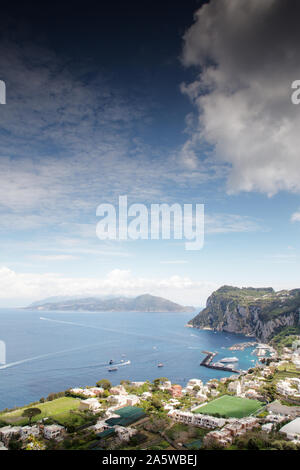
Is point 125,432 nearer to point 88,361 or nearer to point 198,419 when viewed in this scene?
point 198,419

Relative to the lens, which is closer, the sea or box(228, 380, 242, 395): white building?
box(228, 380, 242, 395): white building

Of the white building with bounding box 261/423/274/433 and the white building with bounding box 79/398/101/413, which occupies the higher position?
the white building with bounding box 261/423/274/433

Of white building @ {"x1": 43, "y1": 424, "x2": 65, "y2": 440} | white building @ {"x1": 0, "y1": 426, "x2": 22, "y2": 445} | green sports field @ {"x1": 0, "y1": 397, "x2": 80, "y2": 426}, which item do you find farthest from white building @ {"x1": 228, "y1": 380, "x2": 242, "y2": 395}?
white building @ {"x1": 0, "y1": 426, "x2": 22, "y2": 445}

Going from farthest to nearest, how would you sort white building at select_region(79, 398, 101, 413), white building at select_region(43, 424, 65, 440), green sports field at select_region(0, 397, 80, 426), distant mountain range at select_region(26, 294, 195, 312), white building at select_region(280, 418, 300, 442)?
distant mountain range at select_region(26, 294, 195, 312) < white building at select_region(79, 398, 101, 413) < green sports field at select_region(0, 397, 80, 426) < white building at select_region(43, 424, 65, 440) < white building at select_region(280, 418, 300, 442)

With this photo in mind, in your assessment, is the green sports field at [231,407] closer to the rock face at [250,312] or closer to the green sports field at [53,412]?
the green sports field at [53,412]

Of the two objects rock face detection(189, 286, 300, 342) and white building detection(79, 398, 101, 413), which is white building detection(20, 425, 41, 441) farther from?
rock face detection(189, 286, 300, 342)

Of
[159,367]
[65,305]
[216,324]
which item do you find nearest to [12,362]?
[159,367]

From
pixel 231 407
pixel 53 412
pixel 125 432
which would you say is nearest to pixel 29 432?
pixel 53 412
